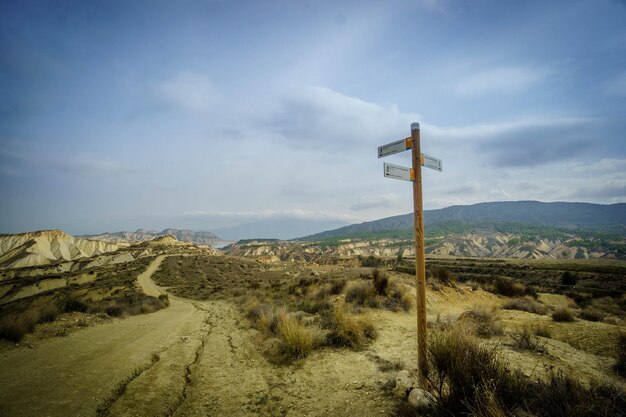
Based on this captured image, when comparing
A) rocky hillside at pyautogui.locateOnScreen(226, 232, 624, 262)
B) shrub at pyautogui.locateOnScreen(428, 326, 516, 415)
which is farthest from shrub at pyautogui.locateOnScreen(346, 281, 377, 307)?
rocky hillside at pyautogui.locateOnScreen(226, 232, 624, 262)

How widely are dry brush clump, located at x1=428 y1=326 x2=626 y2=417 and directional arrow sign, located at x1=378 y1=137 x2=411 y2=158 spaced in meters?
3.32

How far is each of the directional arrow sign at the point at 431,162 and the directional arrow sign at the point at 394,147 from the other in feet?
1.50

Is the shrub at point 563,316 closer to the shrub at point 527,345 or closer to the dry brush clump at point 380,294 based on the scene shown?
the shrub at point 527,345

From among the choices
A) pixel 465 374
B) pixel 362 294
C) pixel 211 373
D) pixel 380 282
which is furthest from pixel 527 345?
pixel 211 373

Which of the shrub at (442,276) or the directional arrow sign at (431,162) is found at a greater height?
the directional arrow sign at (431,162)

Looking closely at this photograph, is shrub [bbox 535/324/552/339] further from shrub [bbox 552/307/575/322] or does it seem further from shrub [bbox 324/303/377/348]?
shrub [bbox 324/303/377/348]

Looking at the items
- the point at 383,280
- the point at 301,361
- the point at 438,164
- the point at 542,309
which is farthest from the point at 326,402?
the point at 542,309

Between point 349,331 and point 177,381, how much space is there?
175 inches

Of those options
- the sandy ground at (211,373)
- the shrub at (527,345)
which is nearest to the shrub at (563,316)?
the sandy ground at (211,373)

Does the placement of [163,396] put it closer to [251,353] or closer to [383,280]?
[251,353]

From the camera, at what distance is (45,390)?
4.96m

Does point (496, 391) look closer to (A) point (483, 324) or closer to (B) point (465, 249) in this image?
(A) point (483, 324)

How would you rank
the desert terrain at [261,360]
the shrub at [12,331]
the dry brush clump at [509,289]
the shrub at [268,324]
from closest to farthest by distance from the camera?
the desert terrain at [261,360] < the shrub at [12,331] < the shrub at [268,324] < the dry brush clump at [509,289]

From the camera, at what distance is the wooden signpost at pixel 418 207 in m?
4.63
